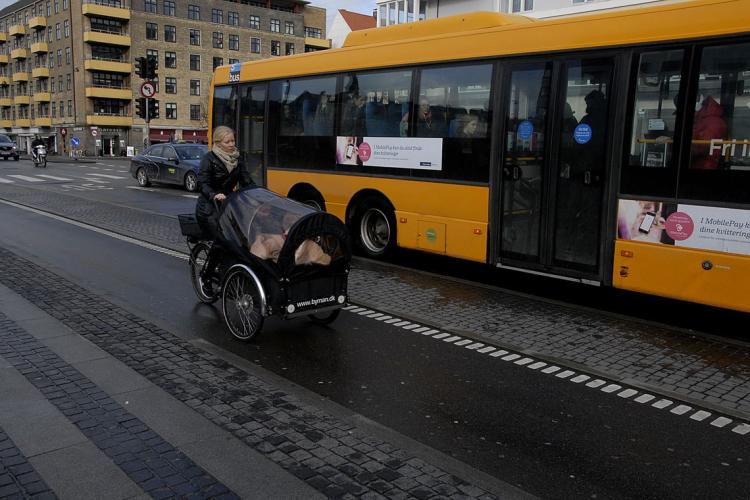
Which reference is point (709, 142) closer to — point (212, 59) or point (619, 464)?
point (619, 464)

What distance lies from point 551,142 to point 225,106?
771 centimetres

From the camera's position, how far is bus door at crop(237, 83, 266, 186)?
12469 millimetres

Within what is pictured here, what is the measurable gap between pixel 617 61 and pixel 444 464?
5.21m

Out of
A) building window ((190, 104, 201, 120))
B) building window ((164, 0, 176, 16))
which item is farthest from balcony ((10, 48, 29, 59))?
building window ((190, 104, 201, 120))

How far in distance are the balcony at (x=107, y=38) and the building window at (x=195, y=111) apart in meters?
10.1

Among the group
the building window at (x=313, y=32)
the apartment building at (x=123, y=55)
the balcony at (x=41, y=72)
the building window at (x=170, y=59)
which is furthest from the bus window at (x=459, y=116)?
the building window at (x=313, y=32)

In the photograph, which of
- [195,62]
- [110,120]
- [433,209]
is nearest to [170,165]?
[433,209]

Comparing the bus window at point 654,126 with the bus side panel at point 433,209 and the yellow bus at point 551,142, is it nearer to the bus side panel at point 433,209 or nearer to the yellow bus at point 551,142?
the yellow bus at point 551,142

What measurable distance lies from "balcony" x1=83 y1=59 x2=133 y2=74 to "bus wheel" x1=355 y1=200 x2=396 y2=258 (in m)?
74.2

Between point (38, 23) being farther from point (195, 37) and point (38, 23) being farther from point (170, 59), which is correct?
point (195, 37)

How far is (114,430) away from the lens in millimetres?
4254

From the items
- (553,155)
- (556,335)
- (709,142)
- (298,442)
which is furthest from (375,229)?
(298,442)

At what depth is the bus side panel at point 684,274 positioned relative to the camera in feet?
21.0

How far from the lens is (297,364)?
5781 mm
